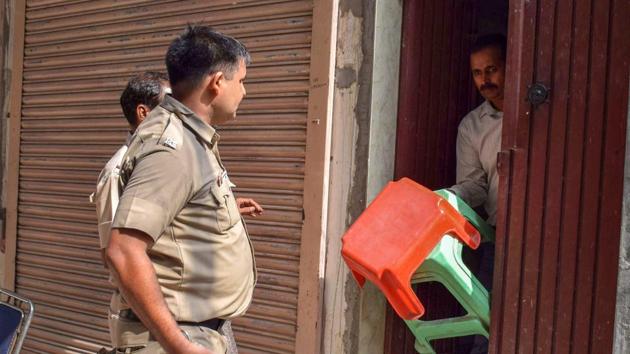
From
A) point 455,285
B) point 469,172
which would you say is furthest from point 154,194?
point 469,172

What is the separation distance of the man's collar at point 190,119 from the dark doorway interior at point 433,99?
4.56 ft

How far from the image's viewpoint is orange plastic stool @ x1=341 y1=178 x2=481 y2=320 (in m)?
3.04

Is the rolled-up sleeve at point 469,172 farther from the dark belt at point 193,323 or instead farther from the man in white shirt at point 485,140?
the dark belt at point 193,323

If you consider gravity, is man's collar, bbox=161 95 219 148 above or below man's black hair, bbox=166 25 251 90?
below

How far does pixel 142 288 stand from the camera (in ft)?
6.98

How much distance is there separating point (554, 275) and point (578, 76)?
2.34ft

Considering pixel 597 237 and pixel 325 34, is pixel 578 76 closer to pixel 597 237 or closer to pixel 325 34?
pixel 597 237

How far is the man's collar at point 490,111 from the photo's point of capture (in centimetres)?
363

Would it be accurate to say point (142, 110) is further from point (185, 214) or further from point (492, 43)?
point (492, 43)

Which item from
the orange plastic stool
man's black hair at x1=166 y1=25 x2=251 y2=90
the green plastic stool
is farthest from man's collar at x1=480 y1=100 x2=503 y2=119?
man's black hair at x1=166 y1=25 x2=251 y2=90

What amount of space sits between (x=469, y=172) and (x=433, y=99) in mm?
380

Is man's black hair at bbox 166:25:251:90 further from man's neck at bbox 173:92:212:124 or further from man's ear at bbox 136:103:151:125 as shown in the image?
man's ear at bbox 136:103:151:125

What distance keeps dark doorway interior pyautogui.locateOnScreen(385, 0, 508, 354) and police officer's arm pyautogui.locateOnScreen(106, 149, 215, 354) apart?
1.65m

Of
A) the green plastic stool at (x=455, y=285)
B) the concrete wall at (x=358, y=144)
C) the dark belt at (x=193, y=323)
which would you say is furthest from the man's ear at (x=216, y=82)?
the concrete wall at (x=358, y=144)
